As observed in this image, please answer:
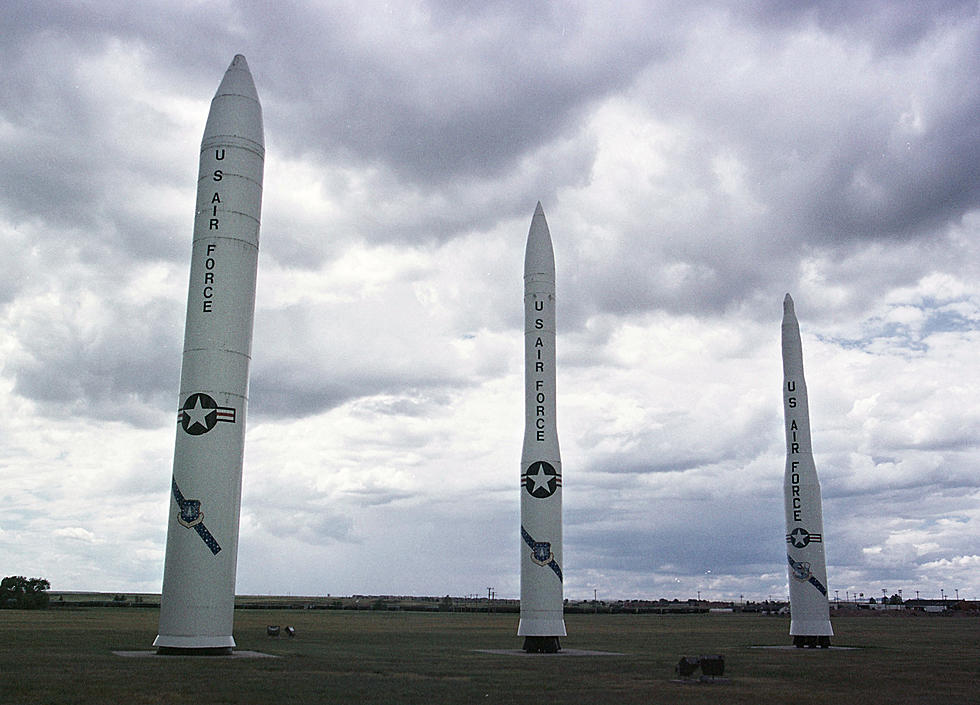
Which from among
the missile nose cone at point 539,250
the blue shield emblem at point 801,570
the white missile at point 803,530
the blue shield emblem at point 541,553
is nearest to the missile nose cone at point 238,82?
the missile nose cone at point 539,250

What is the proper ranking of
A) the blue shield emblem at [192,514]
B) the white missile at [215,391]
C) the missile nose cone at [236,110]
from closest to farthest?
the white missile at [215,391] → the blue shield emblem at [192,514] → the missile nose cone at [236,110]

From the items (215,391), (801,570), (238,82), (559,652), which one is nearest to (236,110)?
(238,82)

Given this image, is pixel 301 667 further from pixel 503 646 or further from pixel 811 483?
pixel 811 483

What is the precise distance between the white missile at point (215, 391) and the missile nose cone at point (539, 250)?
43.3 feet

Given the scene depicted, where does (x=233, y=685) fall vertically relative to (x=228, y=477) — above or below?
below

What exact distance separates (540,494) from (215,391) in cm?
1433

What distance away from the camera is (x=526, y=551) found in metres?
37.1

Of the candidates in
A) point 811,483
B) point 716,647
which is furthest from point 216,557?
point 811,483

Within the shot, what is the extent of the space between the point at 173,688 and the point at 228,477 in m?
9.60

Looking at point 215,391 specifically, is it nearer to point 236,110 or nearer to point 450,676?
point 236,110

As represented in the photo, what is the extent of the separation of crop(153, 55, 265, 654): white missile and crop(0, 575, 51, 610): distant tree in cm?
7499

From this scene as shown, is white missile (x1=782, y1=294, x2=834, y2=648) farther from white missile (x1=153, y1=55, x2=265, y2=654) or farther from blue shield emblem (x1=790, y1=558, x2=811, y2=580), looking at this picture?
white missile (x1=153, y1=55, x2=265, y2=654)

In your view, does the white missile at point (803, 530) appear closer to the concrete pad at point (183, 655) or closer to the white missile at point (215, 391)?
the concrete pad at point (183, 655)

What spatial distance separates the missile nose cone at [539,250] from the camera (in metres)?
40.2
